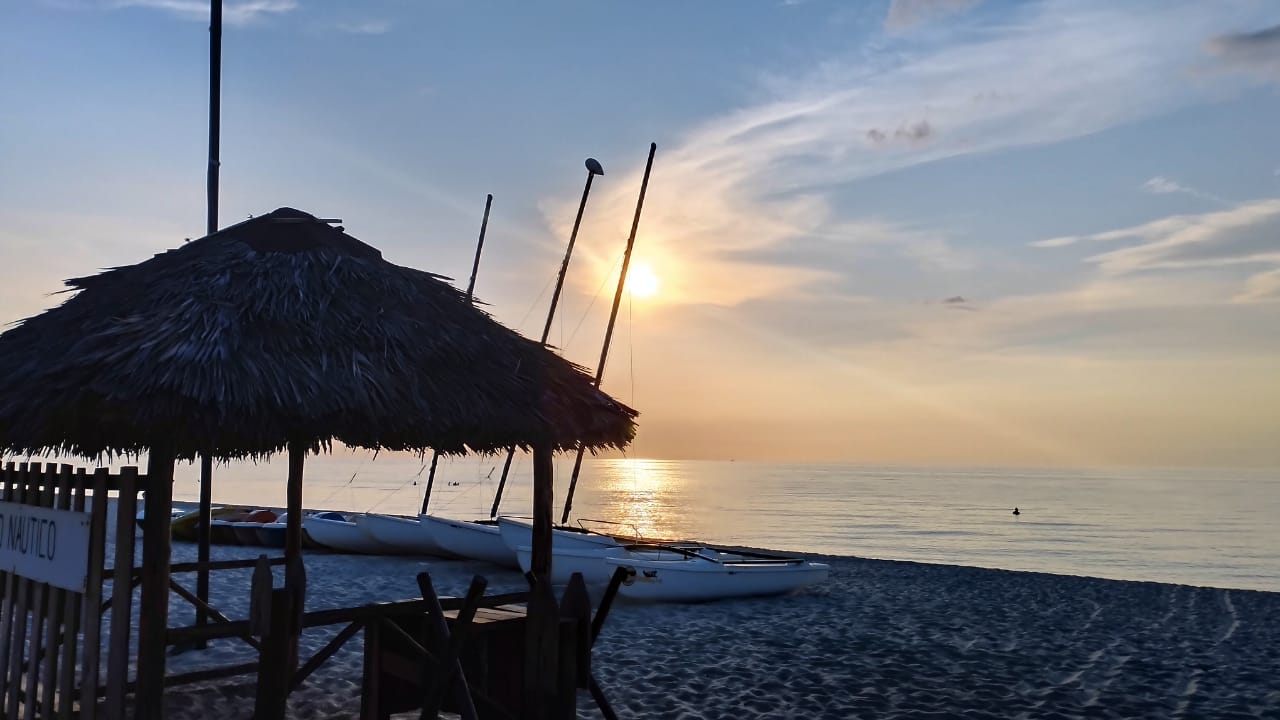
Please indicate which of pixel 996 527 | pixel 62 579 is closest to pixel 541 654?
pixel 62 579

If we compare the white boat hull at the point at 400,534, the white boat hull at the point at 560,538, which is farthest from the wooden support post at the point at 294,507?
the white boat hull at the point at 400,534

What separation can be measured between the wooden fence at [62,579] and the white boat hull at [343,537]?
1743 cm

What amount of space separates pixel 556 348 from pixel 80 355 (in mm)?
3864

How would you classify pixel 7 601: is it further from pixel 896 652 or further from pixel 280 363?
pixel 896 652

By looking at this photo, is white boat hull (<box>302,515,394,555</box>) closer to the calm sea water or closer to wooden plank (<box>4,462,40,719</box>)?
the calm sea water

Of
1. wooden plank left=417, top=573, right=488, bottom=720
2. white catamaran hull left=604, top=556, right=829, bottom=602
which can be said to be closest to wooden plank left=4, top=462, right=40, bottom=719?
wooden plank left=417, top=573, right=488, bottom=720

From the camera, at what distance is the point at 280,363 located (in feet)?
21.9

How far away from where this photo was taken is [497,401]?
7.45 m

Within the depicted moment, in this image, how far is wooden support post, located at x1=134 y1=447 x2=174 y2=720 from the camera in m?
6.05

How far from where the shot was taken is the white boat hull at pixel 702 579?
17594mm

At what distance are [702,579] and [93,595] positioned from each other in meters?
12.8

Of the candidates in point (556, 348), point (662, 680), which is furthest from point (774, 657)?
point (556, 348)

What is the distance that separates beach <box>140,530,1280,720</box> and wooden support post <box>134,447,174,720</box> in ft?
9.42

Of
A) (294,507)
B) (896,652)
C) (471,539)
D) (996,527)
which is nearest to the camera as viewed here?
(294,507)
